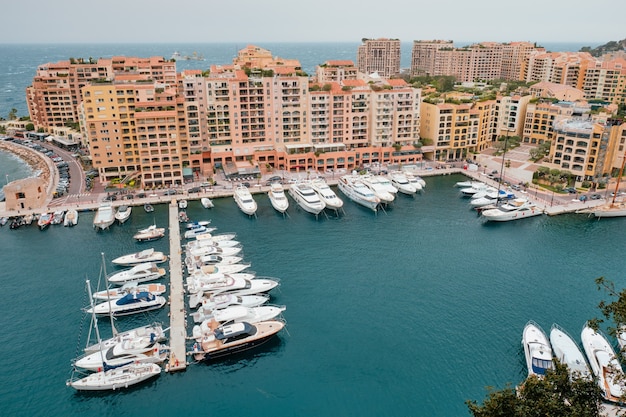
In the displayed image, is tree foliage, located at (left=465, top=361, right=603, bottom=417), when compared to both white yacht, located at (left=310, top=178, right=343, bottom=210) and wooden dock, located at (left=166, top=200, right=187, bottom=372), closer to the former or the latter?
wooden dock, located at (left=166, top=200, right=187, bottom=372)

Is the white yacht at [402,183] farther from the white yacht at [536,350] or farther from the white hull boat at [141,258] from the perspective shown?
the white hull boat at [141,258]

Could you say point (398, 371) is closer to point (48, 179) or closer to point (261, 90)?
point (261, 90)

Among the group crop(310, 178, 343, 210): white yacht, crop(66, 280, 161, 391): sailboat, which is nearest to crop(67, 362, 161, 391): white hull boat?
crop(66, 280, 161, 391): sailboat

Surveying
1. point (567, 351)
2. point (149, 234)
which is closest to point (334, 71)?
point (149, 234)

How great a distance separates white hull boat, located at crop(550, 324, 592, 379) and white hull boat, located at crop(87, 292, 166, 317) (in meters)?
47.3

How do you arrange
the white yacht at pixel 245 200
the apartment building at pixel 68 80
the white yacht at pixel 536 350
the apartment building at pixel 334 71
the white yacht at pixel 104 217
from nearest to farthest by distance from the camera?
the white yacht at pixel 536 350 → the white yacht at pixel 104 217 → the white yacht at pixel 245 200 → the apartment building at pixel 68 80 → the apartment building at pixel 334 71

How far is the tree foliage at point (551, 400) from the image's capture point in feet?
88.0

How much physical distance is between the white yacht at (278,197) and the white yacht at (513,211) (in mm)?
37787

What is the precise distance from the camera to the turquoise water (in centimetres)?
4625

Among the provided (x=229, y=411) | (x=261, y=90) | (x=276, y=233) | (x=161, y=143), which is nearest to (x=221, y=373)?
(x=229, y=411)

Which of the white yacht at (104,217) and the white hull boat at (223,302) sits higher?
the white yacht at (104,217)

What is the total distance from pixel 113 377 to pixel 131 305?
1206 cm

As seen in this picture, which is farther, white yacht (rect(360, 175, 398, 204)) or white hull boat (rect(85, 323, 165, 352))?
white yacht (rect(360, 175, 398, 204))

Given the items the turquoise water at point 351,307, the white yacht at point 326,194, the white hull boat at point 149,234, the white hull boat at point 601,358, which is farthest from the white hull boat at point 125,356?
the white yacht at point 326,194
